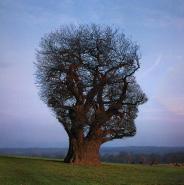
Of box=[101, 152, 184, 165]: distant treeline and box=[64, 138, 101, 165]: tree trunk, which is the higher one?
box=[101, 152, 184, 165]: distant treeline

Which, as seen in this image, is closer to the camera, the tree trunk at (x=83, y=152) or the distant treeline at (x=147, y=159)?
the tree trunk at (x=83, y=152)

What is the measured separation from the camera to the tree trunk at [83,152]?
53.2 metres

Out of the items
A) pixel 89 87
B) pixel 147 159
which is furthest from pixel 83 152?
pixel 147 159

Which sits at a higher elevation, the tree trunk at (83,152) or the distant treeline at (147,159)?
the distant treeline at (147,159)

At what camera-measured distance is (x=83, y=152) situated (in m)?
53.4

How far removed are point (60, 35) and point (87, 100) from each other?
8279 mm

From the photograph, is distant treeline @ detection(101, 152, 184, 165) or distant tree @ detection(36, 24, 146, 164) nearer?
distant tree @ detection(36, 24, 146, 164)

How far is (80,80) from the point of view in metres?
53.5

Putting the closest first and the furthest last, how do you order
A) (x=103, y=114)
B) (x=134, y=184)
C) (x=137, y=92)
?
(x=134, y=184) < (x=103, y=114) < (x=137, y=92)

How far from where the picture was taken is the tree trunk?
53219 mm

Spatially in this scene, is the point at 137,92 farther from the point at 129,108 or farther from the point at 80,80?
the point at 80,80

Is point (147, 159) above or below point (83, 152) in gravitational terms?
above

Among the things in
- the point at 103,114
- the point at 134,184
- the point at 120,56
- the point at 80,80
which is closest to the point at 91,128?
the point at 103,114

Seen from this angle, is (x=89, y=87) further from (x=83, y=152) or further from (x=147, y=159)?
(x=147, y=159)
